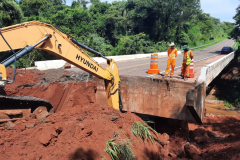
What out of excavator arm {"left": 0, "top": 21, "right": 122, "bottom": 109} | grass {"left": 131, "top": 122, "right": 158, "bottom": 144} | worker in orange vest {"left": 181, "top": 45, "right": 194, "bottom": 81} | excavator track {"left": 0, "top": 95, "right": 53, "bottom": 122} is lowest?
grass {"left": 131, "top": 122, "right": 158, "bottom": 144}

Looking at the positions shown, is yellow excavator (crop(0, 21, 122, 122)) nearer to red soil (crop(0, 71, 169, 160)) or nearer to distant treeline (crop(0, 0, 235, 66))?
red soil (crop(0, 71, 169, 160))

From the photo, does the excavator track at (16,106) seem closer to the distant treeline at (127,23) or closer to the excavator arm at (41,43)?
the excavator arm at (41,43)

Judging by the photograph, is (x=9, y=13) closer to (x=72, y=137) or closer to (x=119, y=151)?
(x=72, y=137)

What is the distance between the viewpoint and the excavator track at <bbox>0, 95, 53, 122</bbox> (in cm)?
518

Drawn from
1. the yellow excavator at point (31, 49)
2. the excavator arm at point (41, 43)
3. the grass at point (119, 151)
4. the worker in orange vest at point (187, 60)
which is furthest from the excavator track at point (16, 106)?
the worker in orange vest at point (187, 60)

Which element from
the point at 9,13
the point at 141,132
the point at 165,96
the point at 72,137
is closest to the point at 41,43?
the point at 72,137

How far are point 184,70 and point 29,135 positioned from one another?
6.42m

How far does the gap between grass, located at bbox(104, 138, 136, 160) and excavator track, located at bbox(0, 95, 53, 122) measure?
2482 mm

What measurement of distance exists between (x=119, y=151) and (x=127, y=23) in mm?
39725

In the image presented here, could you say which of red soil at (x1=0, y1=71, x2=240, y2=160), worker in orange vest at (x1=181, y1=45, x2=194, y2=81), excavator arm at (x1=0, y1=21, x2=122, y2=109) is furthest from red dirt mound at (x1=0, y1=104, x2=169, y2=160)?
worker in orange vest at (x1=181, y1=45, x2=194, y2=81)

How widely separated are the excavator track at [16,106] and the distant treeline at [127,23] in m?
20.8

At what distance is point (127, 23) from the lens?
1663 inches

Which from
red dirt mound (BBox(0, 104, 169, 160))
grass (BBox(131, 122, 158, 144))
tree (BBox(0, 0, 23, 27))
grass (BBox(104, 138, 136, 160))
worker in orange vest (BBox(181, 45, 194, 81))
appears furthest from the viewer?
tree (BBox(0, 0, 23, 27))

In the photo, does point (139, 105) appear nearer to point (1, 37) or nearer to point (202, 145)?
point (202, 145)
